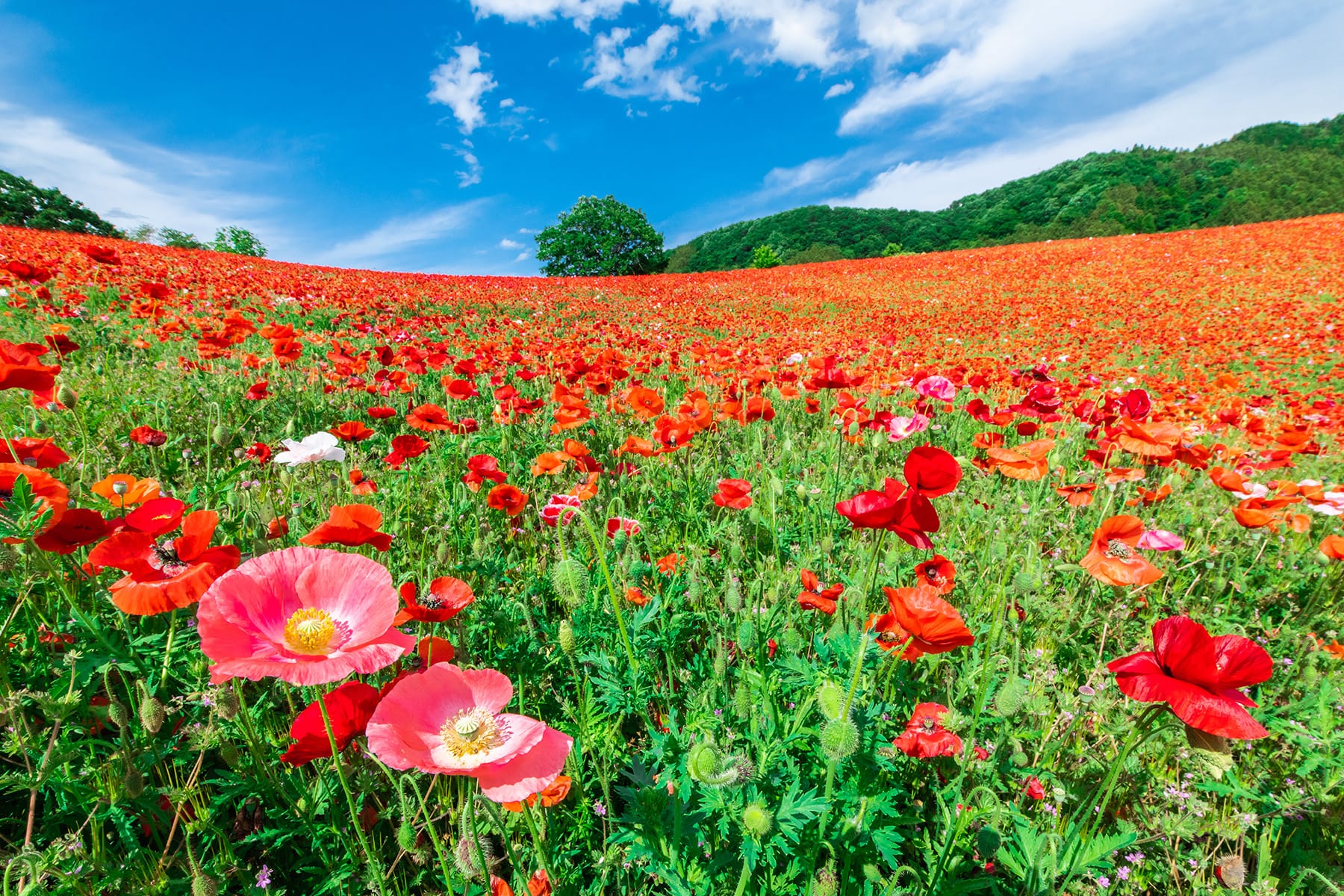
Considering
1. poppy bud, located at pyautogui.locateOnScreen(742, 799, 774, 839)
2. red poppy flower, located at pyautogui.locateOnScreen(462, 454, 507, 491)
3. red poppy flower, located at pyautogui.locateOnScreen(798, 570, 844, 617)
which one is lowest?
red poppy flower, located at pyautogui.locateOnScreen(798, 570, 844, 617)

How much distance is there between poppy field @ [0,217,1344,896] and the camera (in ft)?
3.21

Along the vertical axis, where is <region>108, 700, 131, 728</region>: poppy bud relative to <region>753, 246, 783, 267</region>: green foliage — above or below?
below

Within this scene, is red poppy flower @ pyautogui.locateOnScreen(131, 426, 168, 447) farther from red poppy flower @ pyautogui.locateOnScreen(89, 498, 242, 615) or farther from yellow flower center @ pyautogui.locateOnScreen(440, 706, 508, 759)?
yellow flower center @ pyautogui.locateOnScreen(440, 706, 508, 759)

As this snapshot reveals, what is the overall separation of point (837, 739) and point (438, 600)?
0.88m

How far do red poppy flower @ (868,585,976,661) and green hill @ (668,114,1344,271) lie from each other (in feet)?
137

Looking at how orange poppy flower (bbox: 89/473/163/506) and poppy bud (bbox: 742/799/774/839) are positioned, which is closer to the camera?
poppy bud (bbox: 742/799/774/839)

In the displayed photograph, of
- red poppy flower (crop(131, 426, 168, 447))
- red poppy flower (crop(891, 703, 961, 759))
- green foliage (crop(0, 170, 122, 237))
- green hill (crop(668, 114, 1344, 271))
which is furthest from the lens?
green hill (crop(668, 114, 1344, 271))

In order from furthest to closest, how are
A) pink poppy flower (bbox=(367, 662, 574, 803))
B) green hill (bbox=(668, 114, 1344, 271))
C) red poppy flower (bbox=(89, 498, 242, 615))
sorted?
green hill (bbox=(668, 114, 1344, 271)) → red poppy flower (bbox=(89, 498, 242, 615)) → pink poppy flower (bbox=(367, 662, 574, 803))

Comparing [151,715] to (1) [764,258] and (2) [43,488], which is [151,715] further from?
(1) [764,258]

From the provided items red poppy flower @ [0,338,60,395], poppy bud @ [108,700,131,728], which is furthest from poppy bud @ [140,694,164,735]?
red poppy flower @ [0,338,60,395]

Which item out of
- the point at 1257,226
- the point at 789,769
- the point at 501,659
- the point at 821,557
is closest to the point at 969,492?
the point at 821,557

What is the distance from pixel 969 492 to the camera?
10.6 feet

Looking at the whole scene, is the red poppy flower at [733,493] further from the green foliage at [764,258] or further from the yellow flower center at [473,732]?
the green foliage at [764,258]

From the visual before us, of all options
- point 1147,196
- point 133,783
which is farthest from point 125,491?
point 1147,196
